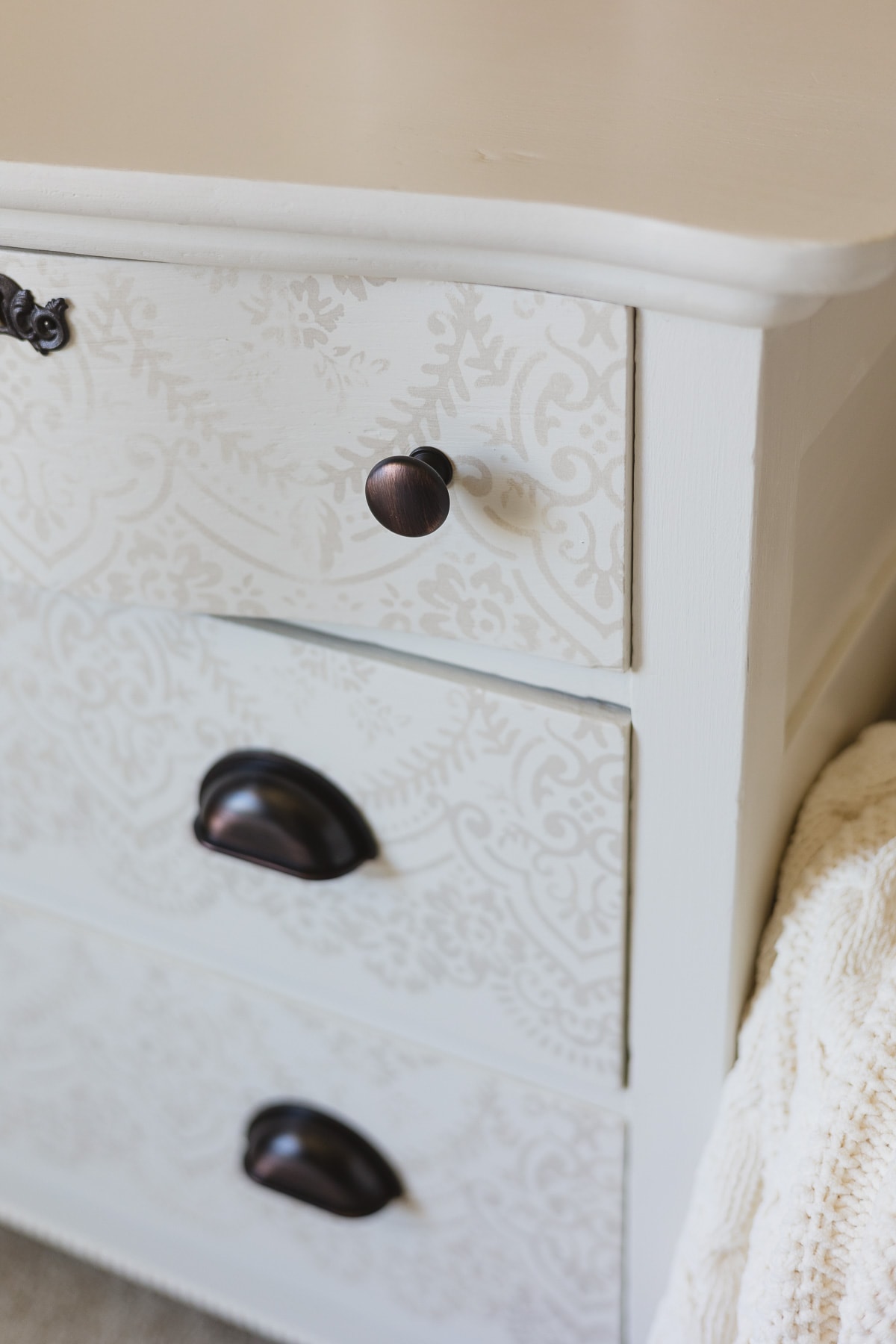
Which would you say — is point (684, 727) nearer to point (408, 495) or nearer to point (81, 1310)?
point (408, 495)

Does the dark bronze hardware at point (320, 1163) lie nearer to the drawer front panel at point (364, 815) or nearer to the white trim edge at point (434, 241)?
the drawer front panel at point (364, 815)

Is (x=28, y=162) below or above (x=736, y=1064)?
above

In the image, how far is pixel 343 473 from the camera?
379mm

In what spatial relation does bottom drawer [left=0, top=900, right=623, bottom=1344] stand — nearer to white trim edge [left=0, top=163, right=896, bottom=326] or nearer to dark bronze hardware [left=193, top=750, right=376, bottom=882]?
dark bronze hardware [left=193, top=750, right=376, bottom=882]

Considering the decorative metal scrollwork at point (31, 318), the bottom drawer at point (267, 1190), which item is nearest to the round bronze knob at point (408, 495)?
the decorative metal scrollwork at point (31, 318)

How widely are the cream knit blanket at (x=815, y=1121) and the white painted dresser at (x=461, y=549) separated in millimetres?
19

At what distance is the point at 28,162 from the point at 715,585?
0.22m

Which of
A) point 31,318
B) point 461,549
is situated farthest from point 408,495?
point 31,318

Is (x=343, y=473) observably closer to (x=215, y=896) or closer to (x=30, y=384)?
(x=30, y=384)

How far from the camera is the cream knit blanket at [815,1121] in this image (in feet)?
1.16

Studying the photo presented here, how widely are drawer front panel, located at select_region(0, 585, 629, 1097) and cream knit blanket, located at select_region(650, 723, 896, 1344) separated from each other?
6cm

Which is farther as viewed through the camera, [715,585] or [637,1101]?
[637,1101]

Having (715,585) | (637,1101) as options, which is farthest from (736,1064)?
(715,585)

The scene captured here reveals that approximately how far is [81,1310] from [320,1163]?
0.33 meters
